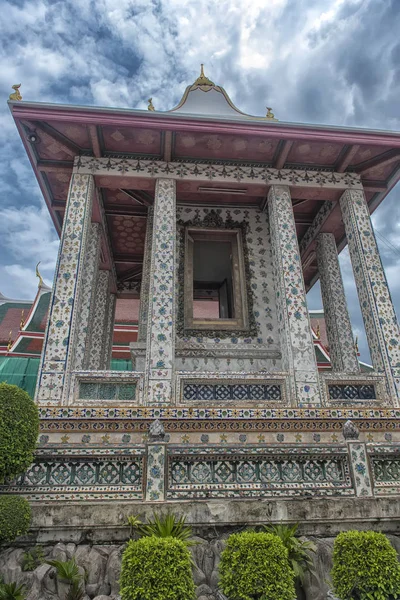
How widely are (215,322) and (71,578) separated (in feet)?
16.1

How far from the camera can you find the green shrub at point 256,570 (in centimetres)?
322

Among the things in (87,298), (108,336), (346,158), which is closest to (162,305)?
(87,298)

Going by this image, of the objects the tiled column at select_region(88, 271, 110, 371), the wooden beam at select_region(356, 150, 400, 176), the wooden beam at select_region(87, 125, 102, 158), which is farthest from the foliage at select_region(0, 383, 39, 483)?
the wooden beam at select_region(356, 150, 400, 176)

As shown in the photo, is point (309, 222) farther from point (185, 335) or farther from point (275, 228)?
point (185, 335)

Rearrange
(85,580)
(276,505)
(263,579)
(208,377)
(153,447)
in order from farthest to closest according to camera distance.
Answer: (208,377) < (153,447) < (276,505) < (85,580) < (263,579)

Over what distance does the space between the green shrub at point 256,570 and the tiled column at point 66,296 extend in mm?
3436

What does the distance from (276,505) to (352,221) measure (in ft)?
17.2

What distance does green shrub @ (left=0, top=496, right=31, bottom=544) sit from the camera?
12.4ft

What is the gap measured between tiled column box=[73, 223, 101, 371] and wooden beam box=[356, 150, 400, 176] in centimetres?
527

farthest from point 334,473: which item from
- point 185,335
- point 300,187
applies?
point 300,187

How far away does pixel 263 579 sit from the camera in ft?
10.6

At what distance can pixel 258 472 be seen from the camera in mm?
5156

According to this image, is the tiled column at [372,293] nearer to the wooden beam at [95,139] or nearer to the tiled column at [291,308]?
the tiled column at [291,308]

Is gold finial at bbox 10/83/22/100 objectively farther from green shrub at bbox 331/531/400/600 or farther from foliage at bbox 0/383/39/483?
green shrub at bbox 331/531/400/600
